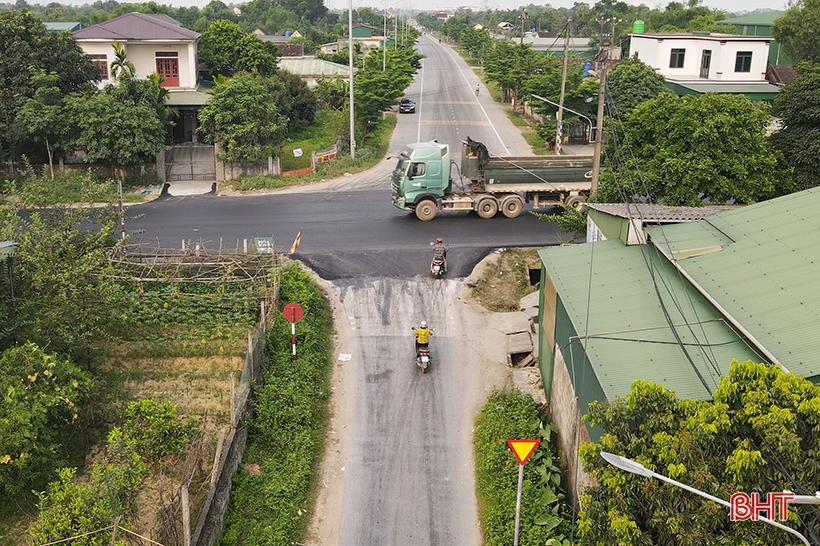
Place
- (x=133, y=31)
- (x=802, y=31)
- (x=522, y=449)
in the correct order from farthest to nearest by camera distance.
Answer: (x=802, y=31) < (x=133, y=31) < (x=522, y=449)

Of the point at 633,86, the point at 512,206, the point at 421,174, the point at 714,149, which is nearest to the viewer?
the point at 714,149

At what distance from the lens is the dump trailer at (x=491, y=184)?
98.9 ft

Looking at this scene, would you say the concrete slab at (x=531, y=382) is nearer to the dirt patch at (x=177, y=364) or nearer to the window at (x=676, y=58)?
the dirt patch at (x=177, y=364)

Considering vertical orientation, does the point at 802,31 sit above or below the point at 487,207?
above

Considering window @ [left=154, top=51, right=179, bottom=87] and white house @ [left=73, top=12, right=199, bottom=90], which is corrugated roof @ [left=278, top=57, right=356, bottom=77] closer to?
white house @ [left=73, top=12, right=199, bottom=90]

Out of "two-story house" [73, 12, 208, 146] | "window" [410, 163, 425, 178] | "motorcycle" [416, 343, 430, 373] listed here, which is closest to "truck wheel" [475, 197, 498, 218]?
"window" [410, 163, 425, 178]

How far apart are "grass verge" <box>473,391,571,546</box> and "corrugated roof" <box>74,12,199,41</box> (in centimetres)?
3548

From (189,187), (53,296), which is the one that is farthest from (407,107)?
(53,296)

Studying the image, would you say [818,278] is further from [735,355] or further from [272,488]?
[272,488]

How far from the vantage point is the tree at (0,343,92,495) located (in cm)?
1384

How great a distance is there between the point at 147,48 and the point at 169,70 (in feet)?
5.45

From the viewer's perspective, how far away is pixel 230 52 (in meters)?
53.8

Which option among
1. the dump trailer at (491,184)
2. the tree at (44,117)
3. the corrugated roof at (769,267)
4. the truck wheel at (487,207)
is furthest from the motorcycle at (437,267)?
the tree at (44,117)

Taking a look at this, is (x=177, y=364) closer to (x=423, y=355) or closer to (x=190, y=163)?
(x=423, y=355)
